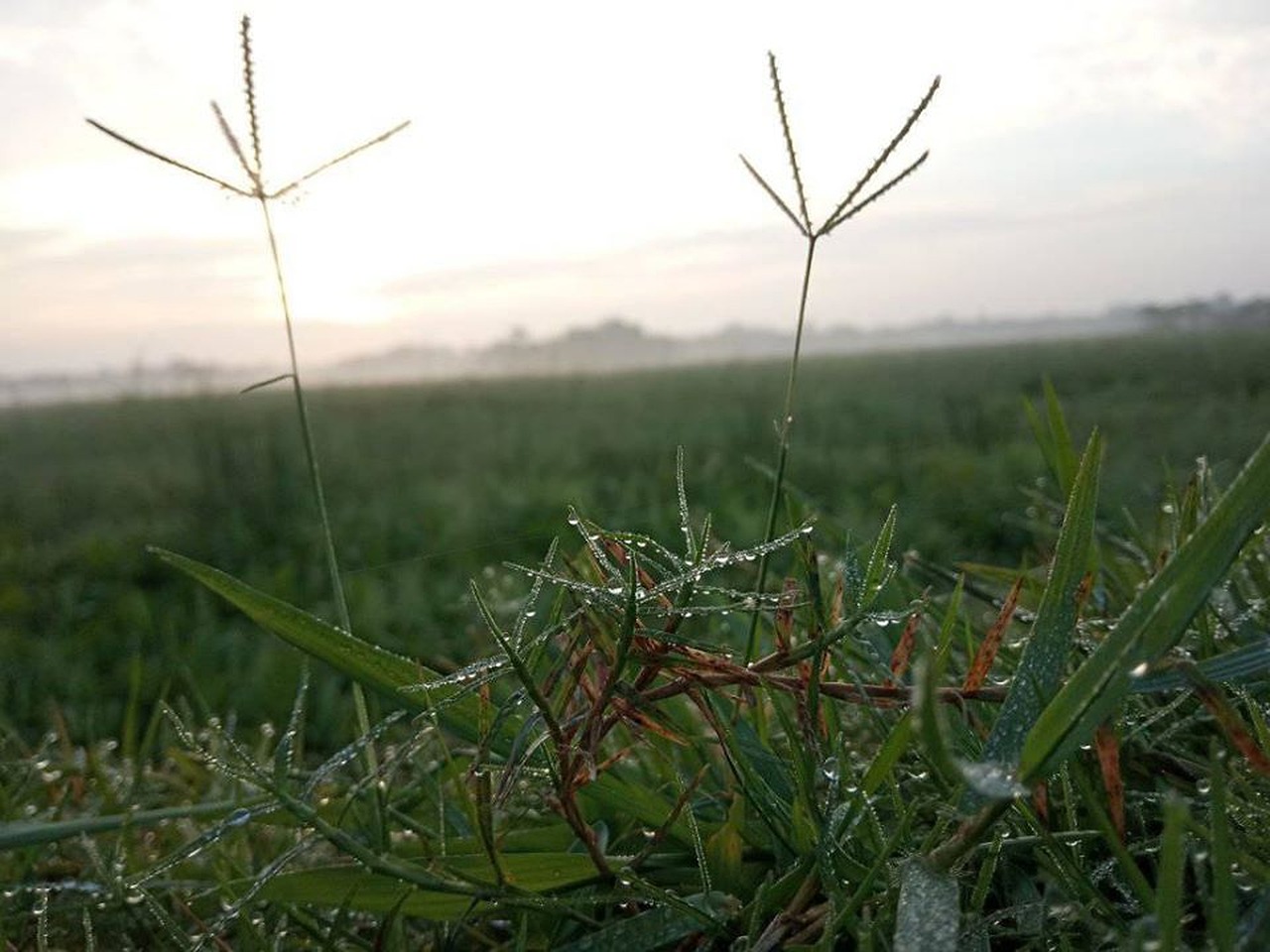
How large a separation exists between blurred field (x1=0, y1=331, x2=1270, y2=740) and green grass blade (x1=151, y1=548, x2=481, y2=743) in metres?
0.18

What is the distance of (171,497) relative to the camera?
693 cm

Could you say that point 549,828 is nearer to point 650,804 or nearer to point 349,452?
point 650,804

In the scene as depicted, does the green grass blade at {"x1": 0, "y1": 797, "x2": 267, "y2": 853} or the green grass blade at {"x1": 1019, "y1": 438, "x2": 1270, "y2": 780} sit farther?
the green grass blade at {"x1": 0, "y1": 797, "x2": 267, "y2": 853}

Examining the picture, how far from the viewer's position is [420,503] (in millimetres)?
6156

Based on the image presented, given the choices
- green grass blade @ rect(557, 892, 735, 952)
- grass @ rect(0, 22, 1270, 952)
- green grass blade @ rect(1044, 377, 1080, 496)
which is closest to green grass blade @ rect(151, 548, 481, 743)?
grass @ rect(0, 22, 1270, 952)

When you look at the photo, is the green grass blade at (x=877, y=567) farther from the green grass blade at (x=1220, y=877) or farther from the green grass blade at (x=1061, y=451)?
the green grass blade at (x=1061, y=451)

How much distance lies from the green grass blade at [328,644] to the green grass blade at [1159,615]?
0.33 meters

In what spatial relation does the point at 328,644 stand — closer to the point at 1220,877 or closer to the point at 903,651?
the point at 903,651

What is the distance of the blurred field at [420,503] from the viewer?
139 inches

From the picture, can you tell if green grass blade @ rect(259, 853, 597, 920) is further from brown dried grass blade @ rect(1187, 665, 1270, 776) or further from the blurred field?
brown dried grass blade @ rect(1187, 665, 1270, 776)

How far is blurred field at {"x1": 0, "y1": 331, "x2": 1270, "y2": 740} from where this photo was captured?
11.6 feet

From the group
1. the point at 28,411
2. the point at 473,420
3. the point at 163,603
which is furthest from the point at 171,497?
the point at 28,411

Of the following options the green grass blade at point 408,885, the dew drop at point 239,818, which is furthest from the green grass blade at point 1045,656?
the dew drop at point 239,818

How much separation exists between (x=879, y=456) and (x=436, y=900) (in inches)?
255
